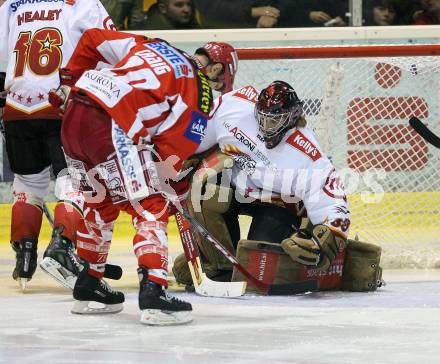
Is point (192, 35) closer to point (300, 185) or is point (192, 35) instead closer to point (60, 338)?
point (300, 185)

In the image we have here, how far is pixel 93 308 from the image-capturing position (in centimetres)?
369

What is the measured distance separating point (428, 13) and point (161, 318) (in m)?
3.20

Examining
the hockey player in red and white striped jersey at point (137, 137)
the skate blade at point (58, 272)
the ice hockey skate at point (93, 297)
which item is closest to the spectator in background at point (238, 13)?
the skate blade at point (58, 272)

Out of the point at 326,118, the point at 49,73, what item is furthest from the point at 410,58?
the point at 49,73

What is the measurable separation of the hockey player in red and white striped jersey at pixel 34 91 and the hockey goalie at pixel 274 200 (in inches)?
20.1

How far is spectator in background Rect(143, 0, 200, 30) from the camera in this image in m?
A: 5.94

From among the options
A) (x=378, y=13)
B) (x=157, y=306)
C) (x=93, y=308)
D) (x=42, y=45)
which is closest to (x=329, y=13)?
(x=378, y=13)

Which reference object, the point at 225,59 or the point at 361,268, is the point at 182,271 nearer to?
the point at 361,268

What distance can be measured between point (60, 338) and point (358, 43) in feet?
9.91

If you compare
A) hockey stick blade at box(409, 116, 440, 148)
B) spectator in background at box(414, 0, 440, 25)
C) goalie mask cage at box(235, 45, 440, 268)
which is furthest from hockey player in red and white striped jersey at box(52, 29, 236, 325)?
spectator in background at box(414, 0, 440, 25)

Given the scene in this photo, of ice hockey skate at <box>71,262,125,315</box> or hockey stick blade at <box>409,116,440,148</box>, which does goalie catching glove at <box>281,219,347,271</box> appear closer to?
ice hockey skate at <box>71,262,125,315</box>

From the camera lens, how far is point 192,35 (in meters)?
5.79

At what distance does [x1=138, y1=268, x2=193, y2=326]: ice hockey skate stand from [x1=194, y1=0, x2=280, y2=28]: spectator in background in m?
2.76

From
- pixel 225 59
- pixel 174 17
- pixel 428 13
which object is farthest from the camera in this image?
pixel 428 13
